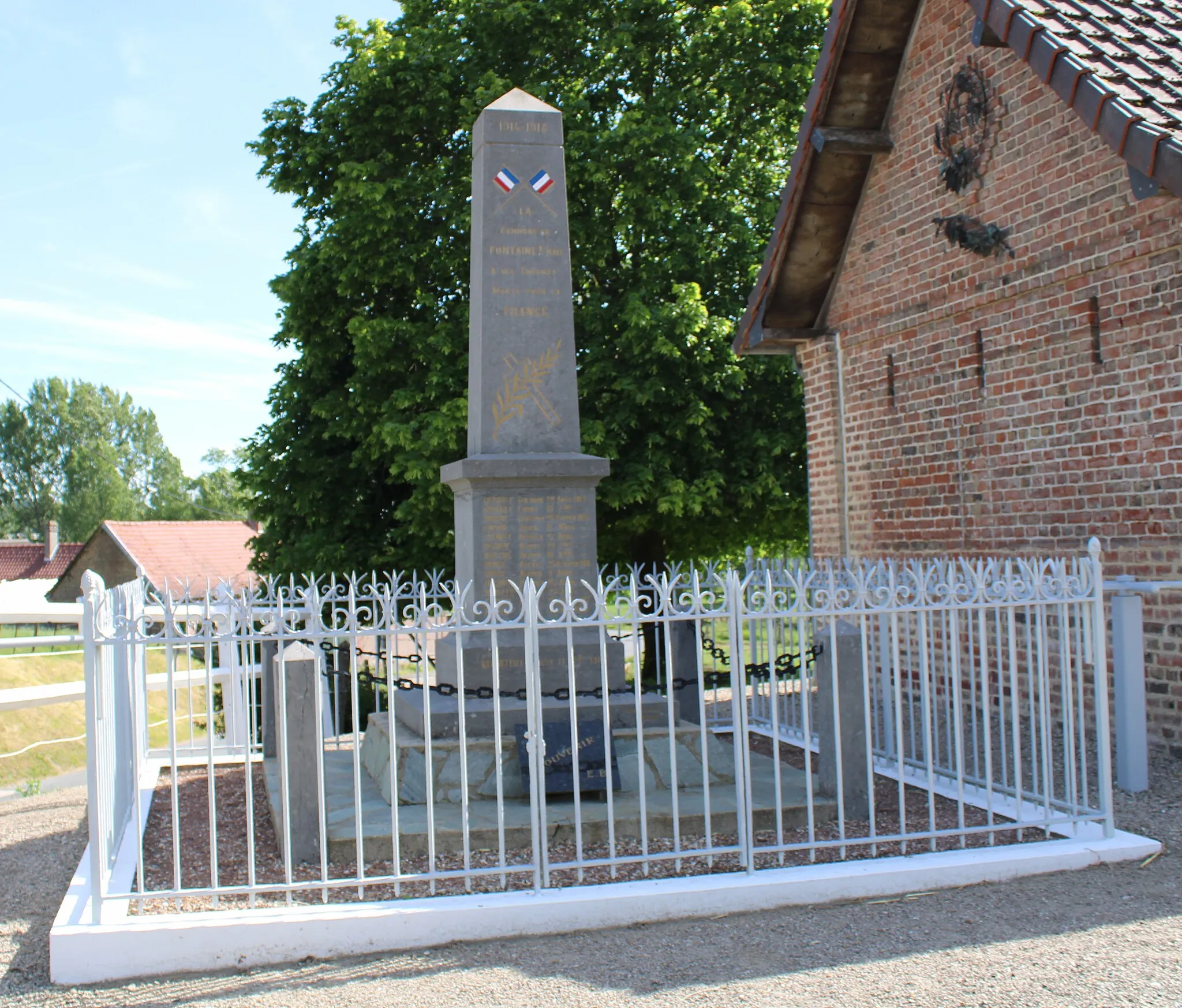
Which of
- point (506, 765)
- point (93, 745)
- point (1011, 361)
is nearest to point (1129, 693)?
point (1011, 361)

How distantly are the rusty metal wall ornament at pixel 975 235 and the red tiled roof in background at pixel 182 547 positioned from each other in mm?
31854

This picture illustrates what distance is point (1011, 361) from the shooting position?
8.29 metres

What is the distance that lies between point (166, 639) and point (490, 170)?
142 inches

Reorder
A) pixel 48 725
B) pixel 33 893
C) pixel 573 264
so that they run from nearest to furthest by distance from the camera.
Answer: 1. pixel 33 893
2. pixel 573 264
3. pixel 48 725

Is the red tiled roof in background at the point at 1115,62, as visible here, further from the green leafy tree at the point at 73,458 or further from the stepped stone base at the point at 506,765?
the green leafy tree at the point at 73,458

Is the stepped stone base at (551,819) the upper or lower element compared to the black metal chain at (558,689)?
lower

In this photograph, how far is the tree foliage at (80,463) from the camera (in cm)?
5919

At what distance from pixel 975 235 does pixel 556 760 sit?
17.7ft

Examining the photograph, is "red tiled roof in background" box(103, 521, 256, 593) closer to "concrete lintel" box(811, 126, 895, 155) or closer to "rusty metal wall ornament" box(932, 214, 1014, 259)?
"concrete lintel" box(811, 126, 895, 155)

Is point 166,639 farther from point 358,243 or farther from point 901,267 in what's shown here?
point 358,243

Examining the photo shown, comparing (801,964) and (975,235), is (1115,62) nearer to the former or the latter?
(975,235)

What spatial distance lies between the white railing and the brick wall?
1.67 meters

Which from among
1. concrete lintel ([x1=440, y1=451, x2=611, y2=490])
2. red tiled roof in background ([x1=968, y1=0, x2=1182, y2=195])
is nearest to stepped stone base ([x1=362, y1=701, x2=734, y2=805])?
concrete lintel ([x1=440, y1=451, x2=611, y2=490])

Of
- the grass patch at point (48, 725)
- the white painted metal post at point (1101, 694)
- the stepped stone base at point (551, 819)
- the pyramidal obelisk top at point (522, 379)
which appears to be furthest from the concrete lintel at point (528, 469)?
the grass patch at point (48, 725)
